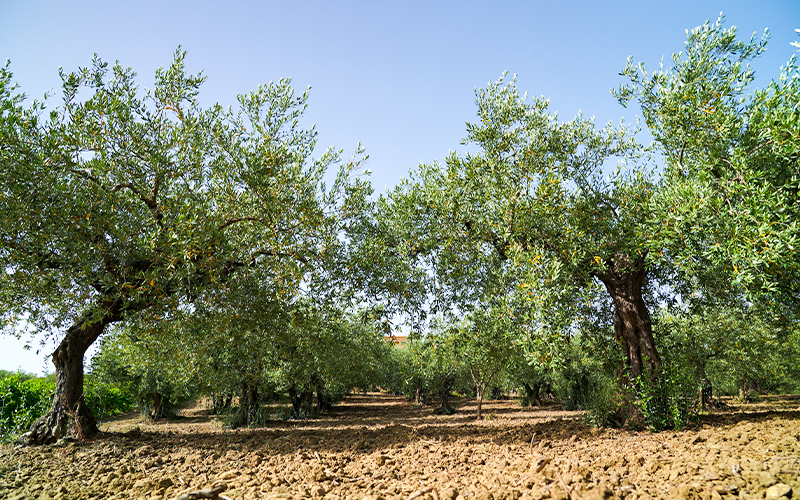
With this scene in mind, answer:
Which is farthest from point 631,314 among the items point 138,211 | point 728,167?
point 138,211

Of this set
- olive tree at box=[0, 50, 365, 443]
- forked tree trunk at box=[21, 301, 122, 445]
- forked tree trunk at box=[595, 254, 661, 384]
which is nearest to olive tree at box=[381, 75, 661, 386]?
forked tree trunk at box=[595, 254, 661, 384]

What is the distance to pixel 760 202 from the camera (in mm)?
7973

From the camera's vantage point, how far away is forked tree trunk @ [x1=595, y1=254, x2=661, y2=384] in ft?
39.6

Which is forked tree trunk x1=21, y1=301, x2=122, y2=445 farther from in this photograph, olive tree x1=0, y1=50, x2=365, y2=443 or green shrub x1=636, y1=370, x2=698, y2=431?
green shrub x1=636, y1=370, x2=698, y2=431

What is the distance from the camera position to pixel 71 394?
11.5 metres

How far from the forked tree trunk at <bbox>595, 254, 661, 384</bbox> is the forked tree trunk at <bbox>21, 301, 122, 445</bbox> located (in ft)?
49.6

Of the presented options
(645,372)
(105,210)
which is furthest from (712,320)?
(105,210)

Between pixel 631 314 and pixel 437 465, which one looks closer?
pixel 437 465

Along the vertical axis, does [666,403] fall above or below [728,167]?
below

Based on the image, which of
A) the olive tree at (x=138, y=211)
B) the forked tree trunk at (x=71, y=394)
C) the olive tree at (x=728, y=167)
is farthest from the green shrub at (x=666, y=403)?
the forked tree trunk at (x=71, y=394)

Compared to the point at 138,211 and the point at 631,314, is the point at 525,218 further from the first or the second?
the point at 138,211

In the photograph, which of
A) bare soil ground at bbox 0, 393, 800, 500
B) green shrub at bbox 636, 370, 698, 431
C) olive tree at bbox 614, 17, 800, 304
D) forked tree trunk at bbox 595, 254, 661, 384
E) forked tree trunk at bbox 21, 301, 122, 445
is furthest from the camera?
forked tree trunk at bbox 595, 254, 661, 384

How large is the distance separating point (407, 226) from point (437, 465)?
705cm

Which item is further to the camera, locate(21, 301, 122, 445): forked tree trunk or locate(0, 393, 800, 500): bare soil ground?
locate(21, 301, 122, 445): forked tree trunk
